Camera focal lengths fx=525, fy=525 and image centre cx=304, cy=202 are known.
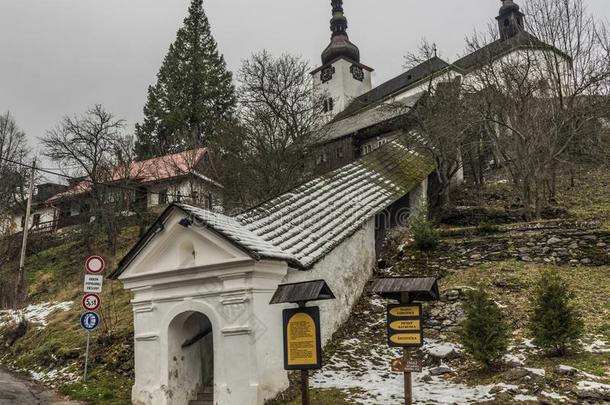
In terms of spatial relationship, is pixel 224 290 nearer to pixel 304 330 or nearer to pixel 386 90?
pixel 304 330

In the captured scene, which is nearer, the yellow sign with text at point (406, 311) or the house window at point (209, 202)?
the yellow sign with text at point (406, 311)

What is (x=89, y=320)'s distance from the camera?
1063cm

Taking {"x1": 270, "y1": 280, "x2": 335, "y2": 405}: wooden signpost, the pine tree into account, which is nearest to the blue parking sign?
{"x1": 270, "y1": 280, "x2": 335, "y2": 405}: wooden signpost

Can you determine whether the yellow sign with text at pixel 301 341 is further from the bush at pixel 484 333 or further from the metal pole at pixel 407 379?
the bush at pixel 484 333

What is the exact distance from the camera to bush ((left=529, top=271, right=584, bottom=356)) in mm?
8188

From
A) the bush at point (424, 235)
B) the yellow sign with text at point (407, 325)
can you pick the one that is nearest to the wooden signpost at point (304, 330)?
the yellow sign with text at point (407, 325)

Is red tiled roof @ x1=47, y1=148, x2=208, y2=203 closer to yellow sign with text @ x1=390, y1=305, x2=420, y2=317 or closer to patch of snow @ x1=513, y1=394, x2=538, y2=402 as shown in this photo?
yellow sign with text @ x1=390, y1=305, x2=420, y2=317

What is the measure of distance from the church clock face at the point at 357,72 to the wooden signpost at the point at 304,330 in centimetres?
5110

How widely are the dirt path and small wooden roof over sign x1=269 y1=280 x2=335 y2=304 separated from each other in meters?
5.04

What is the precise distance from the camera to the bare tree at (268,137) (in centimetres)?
1866

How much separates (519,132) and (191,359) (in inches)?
510

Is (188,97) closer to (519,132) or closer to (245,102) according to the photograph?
(245,102)

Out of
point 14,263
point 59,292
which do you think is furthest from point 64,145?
point 59,292

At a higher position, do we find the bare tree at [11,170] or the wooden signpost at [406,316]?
the bare tree at [11,170]
